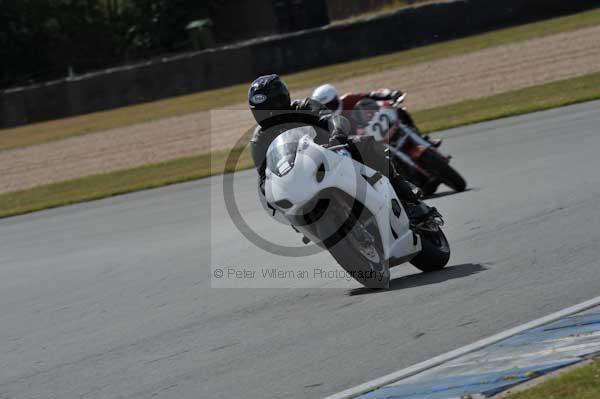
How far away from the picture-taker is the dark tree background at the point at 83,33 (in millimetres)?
42219

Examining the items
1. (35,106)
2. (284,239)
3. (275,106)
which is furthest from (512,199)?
(35,106)

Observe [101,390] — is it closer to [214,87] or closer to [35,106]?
[214,87]

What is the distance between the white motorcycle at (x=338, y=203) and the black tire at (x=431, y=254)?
13.8 inches

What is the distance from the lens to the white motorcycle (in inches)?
271

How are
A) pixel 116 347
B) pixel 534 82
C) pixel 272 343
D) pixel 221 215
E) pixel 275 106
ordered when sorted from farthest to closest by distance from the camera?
pixel 534 82, pixel 221 215, pixel 275 106, pixel 116 347, pixel 272 343

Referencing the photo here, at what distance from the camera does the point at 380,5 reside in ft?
142

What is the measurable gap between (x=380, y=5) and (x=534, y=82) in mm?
22899

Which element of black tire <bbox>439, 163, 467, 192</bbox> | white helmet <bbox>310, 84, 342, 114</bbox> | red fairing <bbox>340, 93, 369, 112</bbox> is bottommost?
black tire <bbox>439, 163, 467, 192</bbox>

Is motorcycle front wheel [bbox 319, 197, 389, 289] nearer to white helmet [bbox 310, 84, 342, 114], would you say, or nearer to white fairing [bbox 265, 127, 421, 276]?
white fairing [bbox 265, 127, 421, 276]

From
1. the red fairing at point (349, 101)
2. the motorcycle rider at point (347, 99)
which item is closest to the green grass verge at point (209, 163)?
the motorcycle rider at point (347, 99)

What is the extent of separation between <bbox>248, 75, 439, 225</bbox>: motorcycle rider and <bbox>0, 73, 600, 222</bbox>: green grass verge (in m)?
9.99

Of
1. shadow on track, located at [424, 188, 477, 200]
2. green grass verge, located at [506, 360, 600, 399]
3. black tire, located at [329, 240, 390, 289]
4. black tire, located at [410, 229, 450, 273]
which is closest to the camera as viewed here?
green grass verge, located at [506, 360, 600, 399]

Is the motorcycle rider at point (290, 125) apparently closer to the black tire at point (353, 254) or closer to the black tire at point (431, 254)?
the black tire at point (431, 254)

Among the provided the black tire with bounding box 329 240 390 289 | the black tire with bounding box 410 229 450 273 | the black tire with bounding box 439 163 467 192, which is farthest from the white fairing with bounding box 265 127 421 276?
the black tire with bounding box 439 163 467 192
